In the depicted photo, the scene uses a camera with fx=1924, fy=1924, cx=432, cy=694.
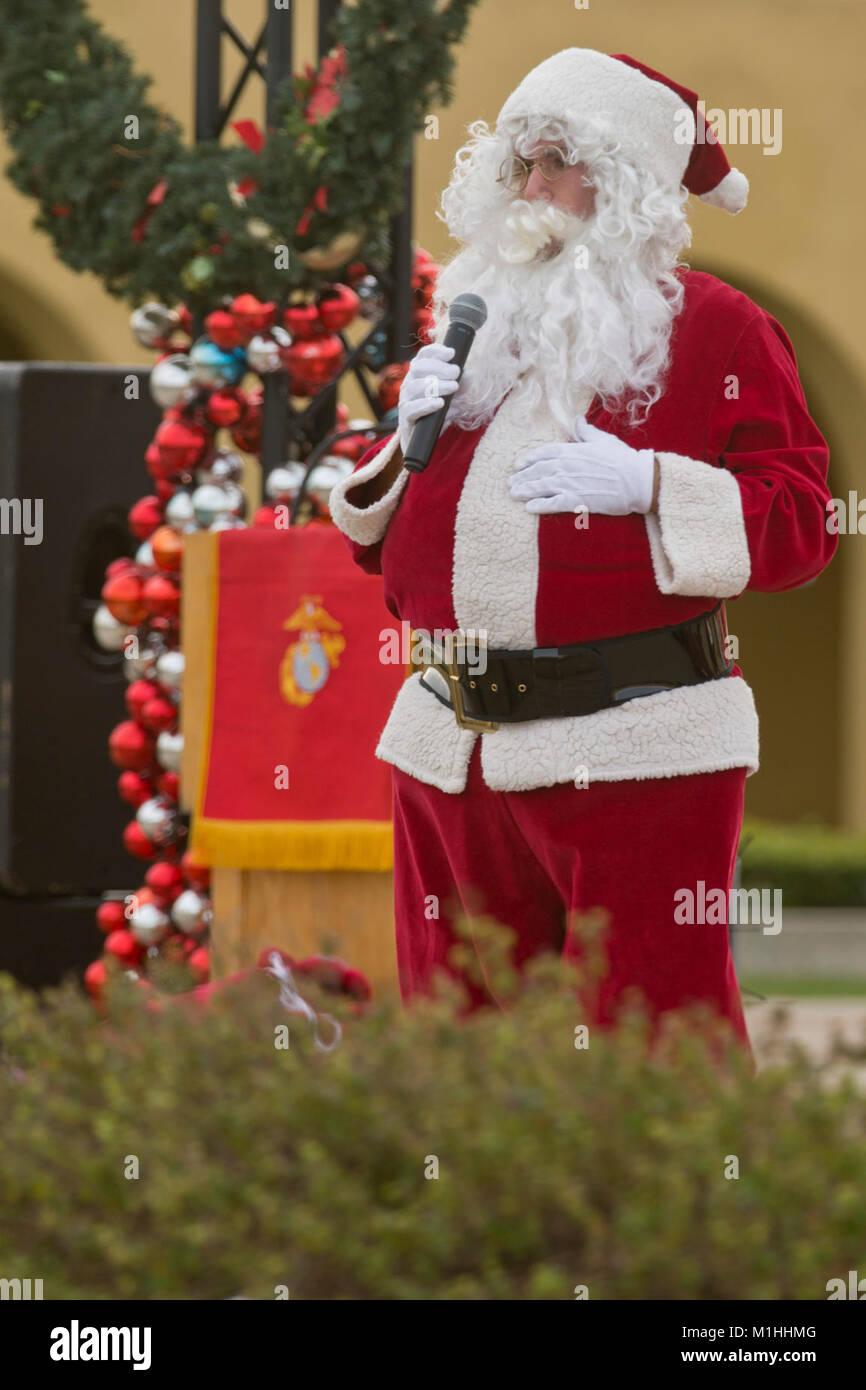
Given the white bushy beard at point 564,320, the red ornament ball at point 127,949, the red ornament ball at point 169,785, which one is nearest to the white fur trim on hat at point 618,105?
the white bushy beard at point 564,320

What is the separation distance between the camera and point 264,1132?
64.0 inches

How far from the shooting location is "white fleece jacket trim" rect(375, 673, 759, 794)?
2.44m

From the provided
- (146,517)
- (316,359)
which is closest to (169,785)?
(146,517)

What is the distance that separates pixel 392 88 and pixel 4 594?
62.0 inches

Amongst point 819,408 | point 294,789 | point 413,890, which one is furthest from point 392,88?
point 819,408

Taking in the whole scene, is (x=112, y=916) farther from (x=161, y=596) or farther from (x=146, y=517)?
(x=146, y=517)

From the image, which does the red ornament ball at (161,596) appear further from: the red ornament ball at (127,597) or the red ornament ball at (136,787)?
the red ornament ball at (136,787)

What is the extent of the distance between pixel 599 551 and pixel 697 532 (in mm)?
131

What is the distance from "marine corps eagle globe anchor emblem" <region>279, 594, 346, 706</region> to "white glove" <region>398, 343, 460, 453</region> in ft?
4.76

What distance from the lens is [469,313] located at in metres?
2.57

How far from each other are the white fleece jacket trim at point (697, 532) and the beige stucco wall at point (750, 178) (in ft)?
21.6

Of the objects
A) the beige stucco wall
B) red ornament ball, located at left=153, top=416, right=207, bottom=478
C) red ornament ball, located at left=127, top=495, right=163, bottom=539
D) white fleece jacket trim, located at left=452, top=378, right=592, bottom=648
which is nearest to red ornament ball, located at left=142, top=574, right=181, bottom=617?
red ornament ball, located at left=127, top=495, right=163, bottom=539
